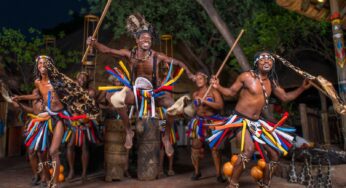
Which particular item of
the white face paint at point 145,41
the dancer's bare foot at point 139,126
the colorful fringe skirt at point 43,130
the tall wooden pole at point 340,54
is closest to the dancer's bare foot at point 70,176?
the colorful fringe skirt at point 43,130

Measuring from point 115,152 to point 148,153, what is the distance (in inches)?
24.8

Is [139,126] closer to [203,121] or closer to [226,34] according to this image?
[203,121]

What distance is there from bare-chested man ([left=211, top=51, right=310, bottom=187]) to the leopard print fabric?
7.39ft

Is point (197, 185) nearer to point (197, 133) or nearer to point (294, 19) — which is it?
point (197, 133)

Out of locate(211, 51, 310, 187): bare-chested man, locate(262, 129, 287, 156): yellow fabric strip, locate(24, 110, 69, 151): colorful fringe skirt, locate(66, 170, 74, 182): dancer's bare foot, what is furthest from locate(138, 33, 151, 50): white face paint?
locate(66, 170, 74, 182): dancer's bare foot

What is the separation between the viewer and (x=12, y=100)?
232 inches

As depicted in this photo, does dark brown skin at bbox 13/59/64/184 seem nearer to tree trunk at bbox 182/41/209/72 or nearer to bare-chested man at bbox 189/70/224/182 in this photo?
bare-chested man at bbox 189/70/224/182

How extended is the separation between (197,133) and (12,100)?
3.34 meters

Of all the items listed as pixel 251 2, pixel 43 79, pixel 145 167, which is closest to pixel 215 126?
pixel 145 167

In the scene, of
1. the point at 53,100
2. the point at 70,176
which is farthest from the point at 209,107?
the point at 70,176

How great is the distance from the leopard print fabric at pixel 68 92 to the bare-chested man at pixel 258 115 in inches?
88.7

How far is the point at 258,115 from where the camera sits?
4.68 metres

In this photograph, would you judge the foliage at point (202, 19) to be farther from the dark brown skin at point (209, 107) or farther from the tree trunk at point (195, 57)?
the dark brown skin at point (209, 107)

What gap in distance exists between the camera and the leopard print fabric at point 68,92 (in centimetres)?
530
